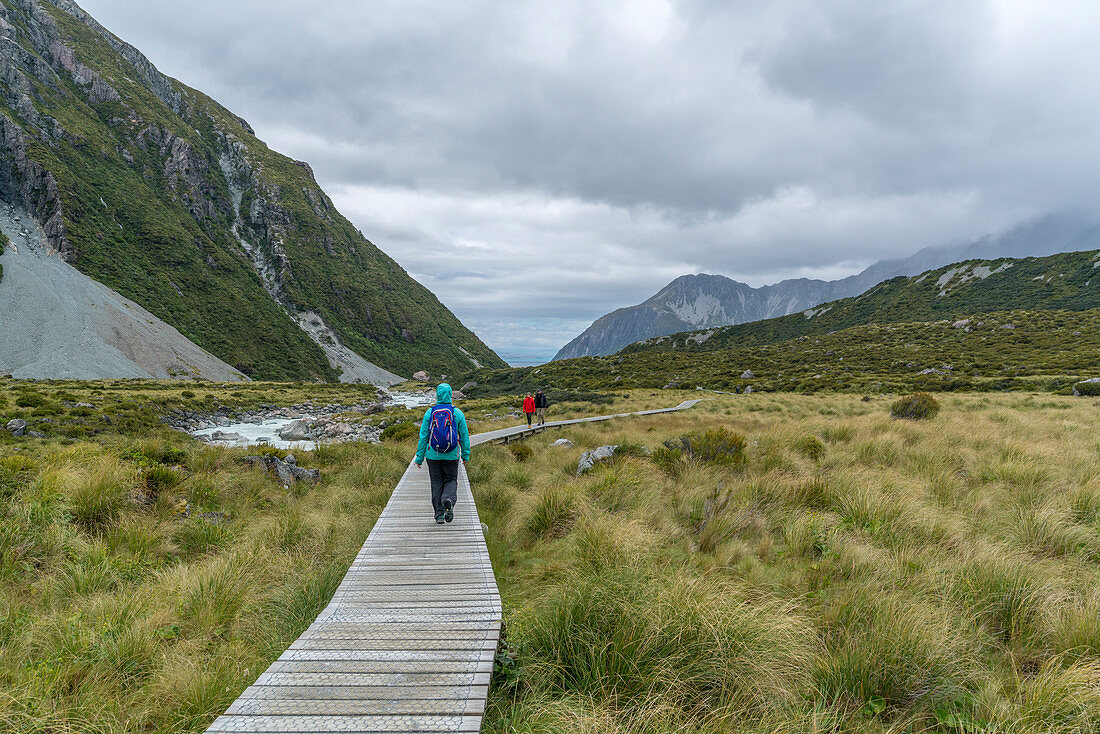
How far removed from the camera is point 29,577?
205 inches

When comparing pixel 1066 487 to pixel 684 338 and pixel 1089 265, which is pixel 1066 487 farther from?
pixel 1089 265

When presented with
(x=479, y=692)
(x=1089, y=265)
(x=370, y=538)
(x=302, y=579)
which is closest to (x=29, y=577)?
(x=302, y=579)

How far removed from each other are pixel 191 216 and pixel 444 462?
146 metres

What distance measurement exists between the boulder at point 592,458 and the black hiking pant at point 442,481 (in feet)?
12.0

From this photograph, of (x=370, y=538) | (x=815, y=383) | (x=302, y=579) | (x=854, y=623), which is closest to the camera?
(x=854, y=623)

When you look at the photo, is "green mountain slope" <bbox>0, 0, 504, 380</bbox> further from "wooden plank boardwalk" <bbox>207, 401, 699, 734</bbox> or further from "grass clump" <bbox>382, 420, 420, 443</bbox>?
"wooden plank boardwalk" <bbox>207, 401, 699, 734</bbox>

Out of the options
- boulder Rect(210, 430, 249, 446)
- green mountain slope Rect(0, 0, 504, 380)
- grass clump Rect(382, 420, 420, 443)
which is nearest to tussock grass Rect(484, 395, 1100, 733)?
grass clump Rect(382, 420, 420, 443)

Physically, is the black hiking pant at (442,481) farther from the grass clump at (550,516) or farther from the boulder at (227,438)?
the boulder at (227,438)

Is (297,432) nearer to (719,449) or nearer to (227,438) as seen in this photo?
(227,438)

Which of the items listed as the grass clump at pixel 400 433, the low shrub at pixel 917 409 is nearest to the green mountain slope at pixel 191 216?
the grass clump at pixel 400 433

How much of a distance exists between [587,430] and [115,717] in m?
14.9

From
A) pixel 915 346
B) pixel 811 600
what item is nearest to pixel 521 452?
pixel 811 600

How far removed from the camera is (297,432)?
26688mm

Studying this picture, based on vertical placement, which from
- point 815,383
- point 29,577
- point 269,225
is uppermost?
point 269,225
